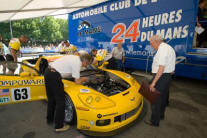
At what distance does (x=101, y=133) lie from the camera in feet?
6.38

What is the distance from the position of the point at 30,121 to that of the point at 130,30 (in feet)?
14.9

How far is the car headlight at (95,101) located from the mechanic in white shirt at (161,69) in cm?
79

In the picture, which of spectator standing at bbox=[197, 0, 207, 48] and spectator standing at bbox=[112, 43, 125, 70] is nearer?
spectator standing at bbox=[197, 0, 207, 48]

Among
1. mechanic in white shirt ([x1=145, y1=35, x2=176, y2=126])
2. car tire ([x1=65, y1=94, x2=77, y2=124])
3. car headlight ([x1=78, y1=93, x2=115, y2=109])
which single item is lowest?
car tire ([x1=65, y1=94, x2=77, y2=124])

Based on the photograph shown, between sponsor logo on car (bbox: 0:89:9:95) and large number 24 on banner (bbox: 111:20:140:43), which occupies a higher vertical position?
large number 24 on banner (bbox: 111:20:140:43)

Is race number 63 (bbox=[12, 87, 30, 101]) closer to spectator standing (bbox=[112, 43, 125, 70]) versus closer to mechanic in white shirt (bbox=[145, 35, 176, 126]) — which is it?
mechanic in white shirt (bbox=[145, 35, 176, 126])

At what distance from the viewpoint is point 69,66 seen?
82.3 inches

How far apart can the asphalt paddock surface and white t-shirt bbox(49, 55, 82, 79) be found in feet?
3.23

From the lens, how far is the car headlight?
1936mm

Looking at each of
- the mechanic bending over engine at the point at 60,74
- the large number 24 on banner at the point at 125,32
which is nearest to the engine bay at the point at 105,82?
the mechanic bending over engine at the point at 60,74

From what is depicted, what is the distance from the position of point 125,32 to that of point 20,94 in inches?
173

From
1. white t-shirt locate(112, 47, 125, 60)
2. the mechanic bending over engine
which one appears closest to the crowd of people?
the mechanic bending over engine

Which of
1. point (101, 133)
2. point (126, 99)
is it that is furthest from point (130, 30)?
point (101, 133)

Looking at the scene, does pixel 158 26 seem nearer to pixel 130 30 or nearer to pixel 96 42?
pixel 130 30
